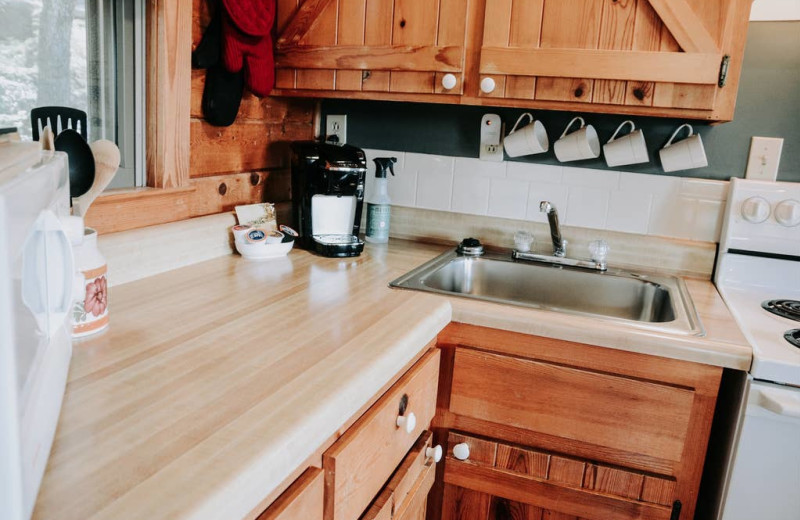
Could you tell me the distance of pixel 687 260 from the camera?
170cm

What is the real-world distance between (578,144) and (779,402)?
2.81ft

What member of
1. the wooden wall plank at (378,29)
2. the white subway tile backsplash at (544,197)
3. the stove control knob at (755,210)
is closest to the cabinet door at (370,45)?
the wooden wall plank at (378,29)

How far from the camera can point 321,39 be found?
1.67 meters

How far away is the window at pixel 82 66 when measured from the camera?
1.07 metres

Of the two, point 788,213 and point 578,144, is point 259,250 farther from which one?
point 788,213

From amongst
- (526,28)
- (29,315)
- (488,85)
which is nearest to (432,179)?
(488,85)

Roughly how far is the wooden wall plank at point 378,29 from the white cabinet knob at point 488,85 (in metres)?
0.26

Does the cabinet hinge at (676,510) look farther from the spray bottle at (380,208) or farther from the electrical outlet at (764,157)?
the spray bottle at (380,208)

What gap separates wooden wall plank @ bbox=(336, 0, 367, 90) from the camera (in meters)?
1.62

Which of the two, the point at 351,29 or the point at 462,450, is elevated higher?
the point at 351,29

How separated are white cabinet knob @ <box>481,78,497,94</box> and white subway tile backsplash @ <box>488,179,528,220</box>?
1.27ft

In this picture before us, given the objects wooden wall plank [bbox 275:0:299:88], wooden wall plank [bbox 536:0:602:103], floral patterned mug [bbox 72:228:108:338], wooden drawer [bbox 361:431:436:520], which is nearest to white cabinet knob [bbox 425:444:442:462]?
wooden drawer [bbox 361:431:436:520]

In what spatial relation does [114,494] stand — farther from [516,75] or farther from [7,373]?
[516,75]

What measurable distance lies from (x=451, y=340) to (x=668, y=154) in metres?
0.84
